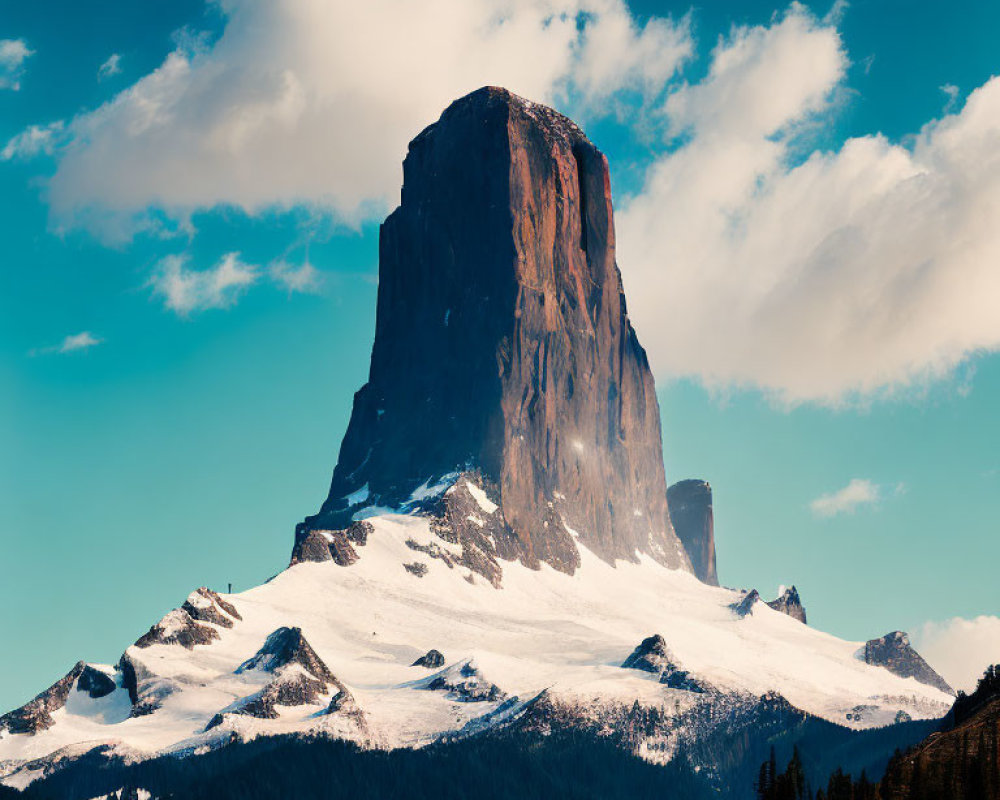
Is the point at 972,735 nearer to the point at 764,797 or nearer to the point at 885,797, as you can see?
the point at 885,797

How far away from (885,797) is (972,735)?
12.1 meters

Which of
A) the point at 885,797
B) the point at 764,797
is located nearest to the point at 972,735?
the point at 885,797

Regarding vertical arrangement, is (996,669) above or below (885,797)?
above

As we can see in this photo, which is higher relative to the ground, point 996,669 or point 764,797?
point 996,669

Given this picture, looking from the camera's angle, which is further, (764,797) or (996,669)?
(996,669)

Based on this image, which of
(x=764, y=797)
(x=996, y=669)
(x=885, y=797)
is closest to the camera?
(x=885, y=797)

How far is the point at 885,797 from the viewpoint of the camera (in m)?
157

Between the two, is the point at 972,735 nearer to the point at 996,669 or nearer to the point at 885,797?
the point at 885,797

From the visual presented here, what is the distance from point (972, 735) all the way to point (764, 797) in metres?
25.9

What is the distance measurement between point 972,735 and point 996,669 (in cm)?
3277

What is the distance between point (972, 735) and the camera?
533ft

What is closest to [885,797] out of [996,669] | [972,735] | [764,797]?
[972,735]

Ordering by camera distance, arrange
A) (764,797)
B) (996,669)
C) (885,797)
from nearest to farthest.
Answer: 1. (885,797)
2. (764,797)
3. (996,669)

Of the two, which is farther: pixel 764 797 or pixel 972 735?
pixel 764 797
